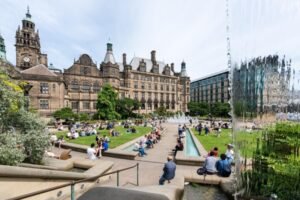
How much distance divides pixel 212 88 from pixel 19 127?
123 meters

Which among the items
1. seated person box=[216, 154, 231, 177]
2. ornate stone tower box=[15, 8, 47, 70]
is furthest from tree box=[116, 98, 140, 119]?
seated person box=[216, 154, 231, 177]

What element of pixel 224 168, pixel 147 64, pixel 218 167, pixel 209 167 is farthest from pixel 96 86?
pixel 224 168

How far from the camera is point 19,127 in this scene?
376 inches

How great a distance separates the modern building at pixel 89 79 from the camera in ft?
169

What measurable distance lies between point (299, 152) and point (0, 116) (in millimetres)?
13160

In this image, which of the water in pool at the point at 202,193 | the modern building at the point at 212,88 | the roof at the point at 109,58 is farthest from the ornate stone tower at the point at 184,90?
the water in pool at the point at 202,193

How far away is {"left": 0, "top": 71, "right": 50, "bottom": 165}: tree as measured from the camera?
842cm

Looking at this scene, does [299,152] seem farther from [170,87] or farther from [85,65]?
[170,87]

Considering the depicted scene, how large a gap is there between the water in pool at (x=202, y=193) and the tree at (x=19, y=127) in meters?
6.53

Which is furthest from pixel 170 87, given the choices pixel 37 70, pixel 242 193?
pixel 242 193

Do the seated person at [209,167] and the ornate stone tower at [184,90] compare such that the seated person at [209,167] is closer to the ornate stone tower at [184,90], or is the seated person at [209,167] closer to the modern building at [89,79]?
the modern building at [89,79]

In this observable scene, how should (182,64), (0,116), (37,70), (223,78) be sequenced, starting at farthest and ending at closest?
(223,78) → (182,64) → (37,70) → (0,116)

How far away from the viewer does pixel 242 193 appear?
7820 mm

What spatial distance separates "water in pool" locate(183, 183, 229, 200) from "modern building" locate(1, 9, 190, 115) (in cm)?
3574
